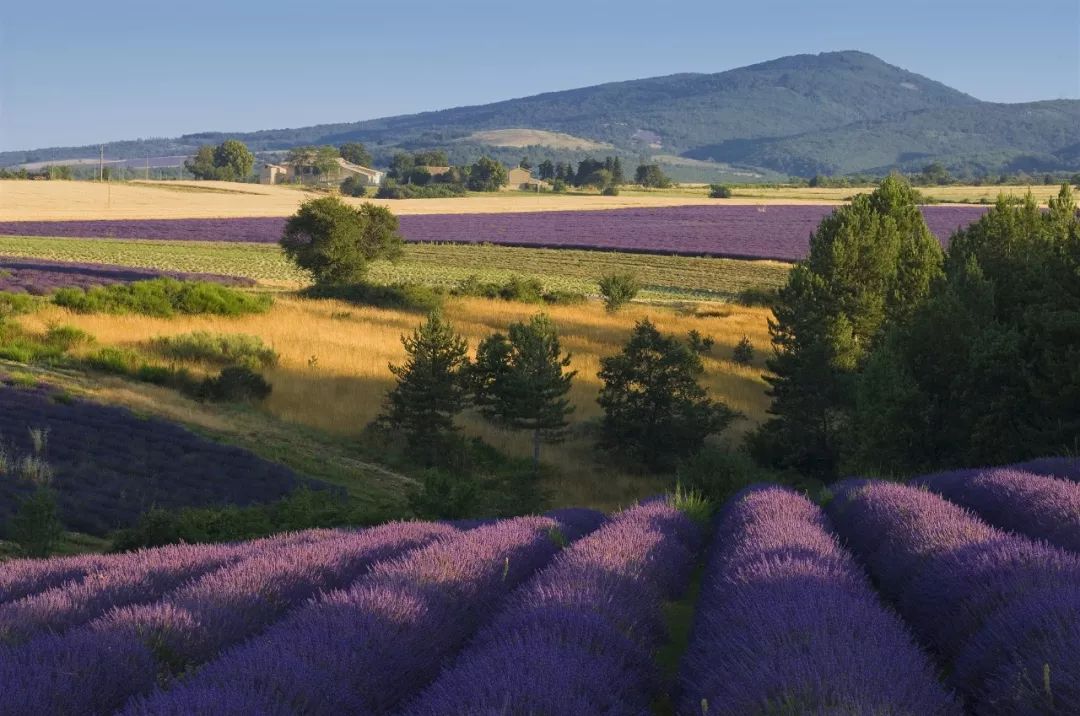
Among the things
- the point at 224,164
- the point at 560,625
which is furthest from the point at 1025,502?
the point at 224,164

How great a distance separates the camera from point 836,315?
3306 cm

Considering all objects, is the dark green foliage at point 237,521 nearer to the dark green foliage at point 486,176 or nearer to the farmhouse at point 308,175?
the dark green foliage at point 486,176

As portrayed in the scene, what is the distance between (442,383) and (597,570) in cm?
1840

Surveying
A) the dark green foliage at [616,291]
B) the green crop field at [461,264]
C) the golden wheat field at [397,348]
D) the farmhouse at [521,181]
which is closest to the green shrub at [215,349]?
the golden wheat field at [397,348]

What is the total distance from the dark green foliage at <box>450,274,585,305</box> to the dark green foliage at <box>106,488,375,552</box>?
3915 cm

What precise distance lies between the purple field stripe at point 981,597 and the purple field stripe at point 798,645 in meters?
0.29

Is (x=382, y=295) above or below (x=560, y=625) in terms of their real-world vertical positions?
below

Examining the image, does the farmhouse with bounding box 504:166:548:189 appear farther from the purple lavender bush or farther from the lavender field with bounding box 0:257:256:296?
the purple lavender bush

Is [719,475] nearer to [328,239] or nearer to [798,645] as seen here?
[798,645]

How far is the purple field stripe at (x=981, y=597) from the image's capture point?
14.8 feet

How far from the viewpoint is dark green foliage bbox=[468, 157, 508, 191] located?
525ft

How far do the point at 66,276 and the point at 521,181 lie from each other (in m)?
138

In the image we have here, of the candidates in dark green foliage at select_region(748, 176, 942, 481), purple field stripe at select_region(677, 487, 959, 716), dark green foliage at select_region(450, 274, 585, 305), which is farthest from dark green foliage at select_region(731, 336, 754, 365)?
purple field stripe at select_region(677, 487, 959, 716)

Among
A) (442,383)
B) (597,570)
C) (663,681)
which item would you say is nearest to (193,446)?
(442,383)
